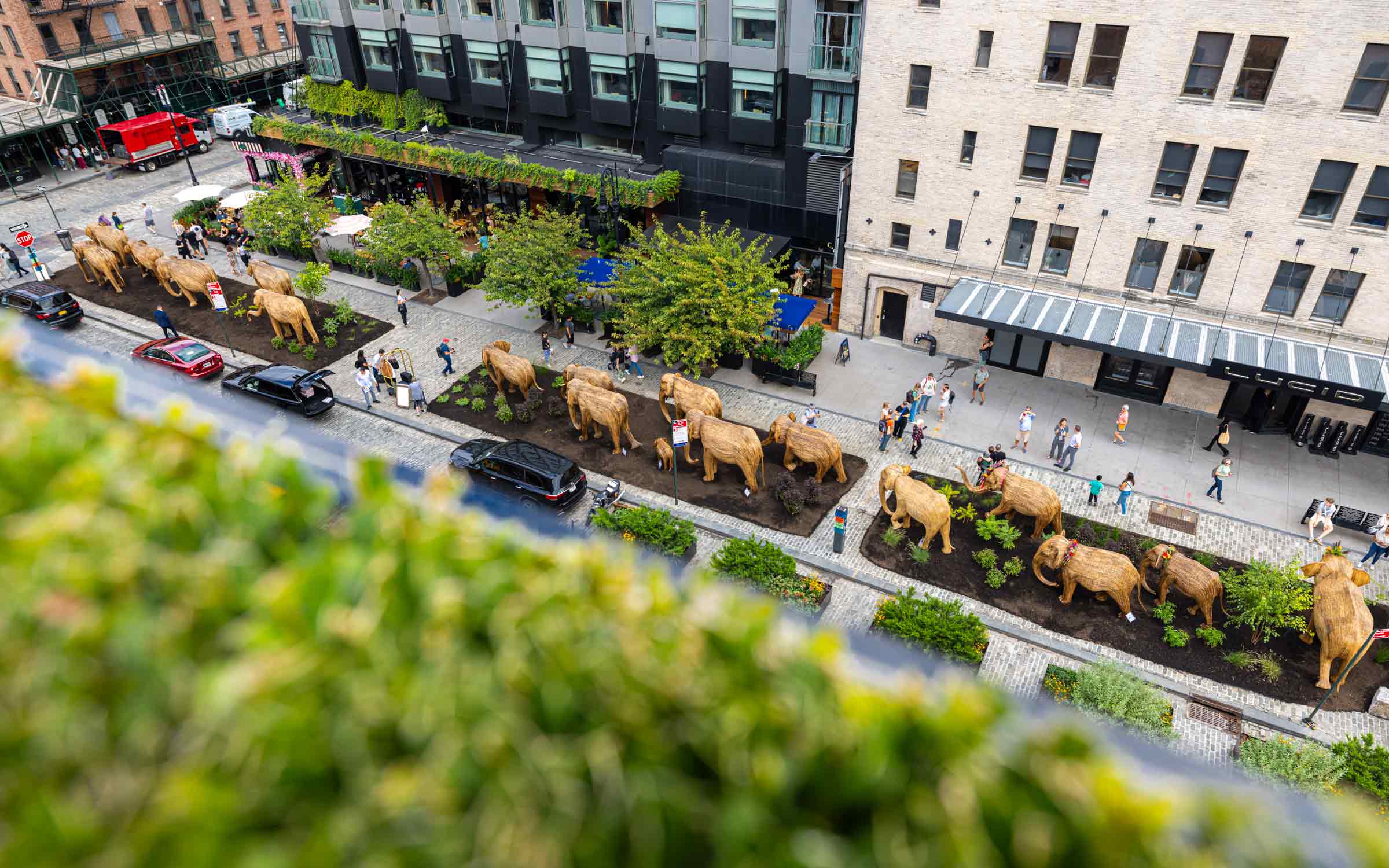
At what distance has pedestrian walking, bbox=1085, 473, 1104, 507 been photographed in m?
23.1

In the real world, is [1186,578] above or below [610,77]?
below

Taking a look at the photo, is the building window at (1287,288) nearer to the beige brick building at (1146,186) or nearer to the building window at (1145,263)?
the beige brick building at (1146,186)

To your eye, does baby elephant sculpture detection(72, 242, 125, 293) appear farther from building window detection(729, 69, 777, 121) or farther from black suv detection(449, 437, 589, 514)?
building window detection(729, 69, 777, 121)

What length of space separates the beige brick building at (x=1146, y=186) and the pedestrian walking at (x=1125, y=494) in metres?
4.88

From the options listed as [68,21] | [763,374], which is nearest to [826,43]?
[763,374]

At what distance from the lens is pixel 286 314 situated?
31.3m

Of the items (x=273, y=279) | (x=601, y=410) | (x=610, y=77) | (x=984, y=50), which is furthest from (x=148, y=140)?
(x=984, y=50)

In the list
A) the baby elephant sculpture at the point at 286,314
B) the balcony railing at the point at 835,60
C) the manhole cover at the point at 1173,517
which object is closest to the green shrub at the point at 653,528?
the manhole cover at the point at 1173,517

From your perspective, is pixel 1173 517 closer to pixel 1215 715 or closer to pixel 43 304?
pixel 1215 715

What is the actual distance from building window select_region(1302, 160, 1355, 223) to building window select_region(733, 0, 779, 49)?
63.0ft

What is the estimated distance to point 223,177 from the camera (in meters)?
50.2

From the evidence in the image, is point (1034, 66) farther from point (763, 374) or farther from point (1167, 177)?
point (763, 374)

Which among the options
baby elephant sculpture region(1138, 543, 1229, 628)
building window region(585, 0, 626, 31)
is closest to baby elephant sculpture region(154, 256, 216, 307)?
building window region(585, 0, 626, 31)

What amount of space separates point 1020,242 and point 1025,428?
23.6ft
